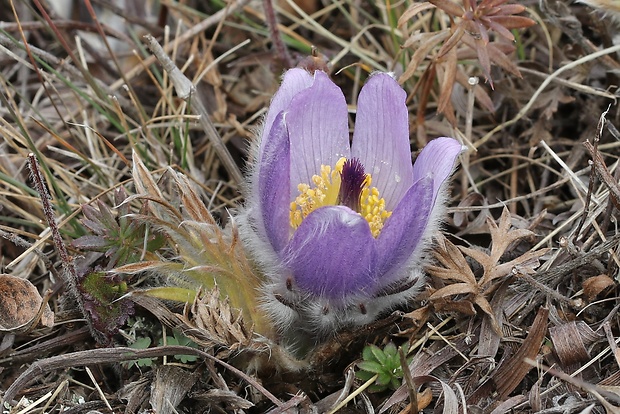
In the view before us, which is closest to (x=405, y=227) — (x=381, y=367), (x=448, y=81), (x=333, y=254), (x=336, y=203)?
(x=333, y=254)

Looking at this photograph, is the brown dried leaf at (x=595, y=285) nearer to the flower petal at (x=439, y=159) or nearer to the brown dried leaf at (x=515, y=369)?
the brown dried leaf at (x=515, y=369)

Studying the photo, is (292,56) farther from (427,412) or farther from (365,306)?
(427,412)

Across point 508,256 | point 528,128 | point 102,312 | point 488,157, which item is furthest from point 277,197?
point 528,128

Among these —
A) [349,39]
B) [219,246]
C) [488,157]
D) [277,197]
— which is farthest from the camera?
[349,39]

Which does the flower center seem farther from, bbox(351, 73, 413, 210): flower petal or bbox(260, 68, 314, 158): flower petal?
bbox(260, 68, 314, 158): flower petal

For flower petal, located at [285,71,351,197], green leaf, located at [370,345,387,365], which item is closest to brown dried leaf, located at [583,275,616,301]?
green leaf, located at [370,345,387,365]

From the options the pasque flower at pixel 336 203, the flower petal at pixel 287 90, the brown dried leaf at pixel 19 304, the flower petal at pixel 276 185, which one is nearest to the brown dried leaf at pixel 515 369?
the pasque flower at pixel 336 203
